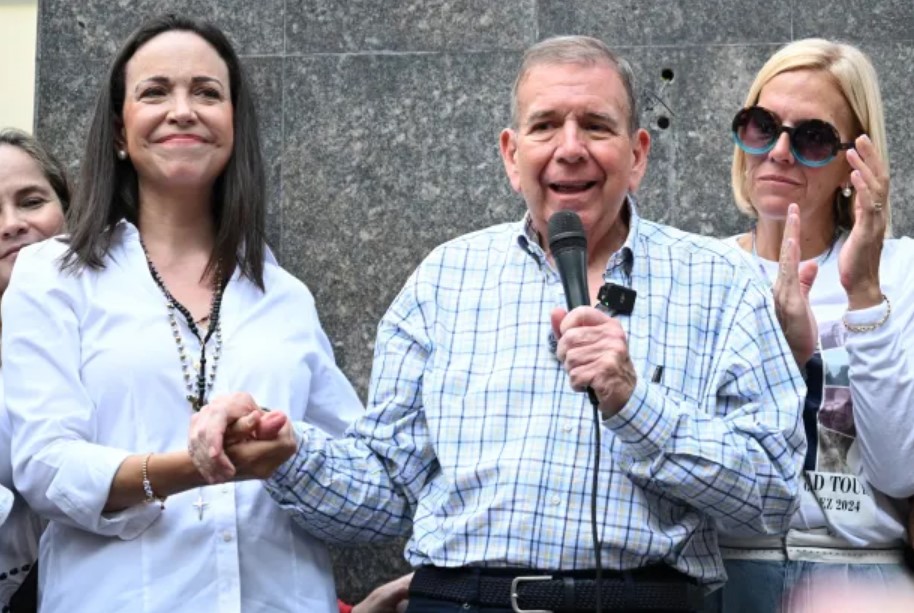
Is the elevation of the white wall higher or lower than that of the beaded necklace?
higher

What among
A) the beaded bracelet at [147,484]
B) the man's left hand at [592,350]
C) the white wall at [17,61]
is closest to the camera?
the man's left hand at [592,350]

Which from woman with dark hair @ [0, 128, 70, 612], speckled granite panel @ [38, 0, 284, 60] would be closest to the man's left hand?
woman with dark hair @ [0, 128, 70, 612]

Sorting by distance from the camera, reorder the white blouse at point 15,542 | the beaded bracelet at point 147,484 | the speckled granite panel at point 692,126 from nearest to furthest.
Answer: the beaded bracelet at point 147,484, the white blouse at point 15,542, the speckled granite panel at point 692,126

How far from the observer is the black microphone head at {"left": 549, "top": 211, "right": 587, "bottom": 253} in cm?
421

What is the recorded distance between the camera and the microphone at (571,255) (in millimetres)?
4105

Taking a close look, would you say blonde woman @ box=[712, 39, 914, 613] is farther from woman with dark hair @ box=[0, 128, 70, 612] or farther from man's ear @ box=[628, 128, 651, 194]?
woman with dark hair @ box=[0, 128, 70, 612]

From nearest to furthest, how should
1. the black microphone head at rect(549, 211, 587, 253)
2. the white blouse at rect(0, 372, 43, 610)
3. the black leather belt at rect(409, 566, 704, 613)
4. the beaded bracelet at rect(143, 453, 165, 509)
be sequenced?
the black microphone head at rect(549, 211, 587, 253)
the black leather belt at rect(409, 566, 704, 613)
the beaded bracelet at rect(143, 453, 165, 509)
the white blouse at rect(0, 372, 43, 610)

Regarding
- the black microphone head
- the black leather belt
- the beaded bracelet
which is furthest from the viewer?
the beaded bracelet

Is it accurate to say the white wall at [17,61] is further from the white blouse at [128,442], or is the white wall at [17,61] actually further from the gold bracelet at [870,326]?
the gold bracelet at [870,326]

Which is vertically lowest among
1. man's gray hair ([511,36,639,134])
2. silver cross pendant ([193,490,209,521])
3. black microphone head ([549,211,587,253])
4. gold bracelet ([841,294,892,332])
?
silver cross pendant ([193,490,209,521])

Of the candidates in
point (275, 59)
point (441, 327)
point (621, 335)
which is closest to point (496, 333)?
point (441, 327)

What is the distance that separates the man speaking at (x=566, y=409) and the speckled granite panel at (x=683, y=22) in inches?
49.0

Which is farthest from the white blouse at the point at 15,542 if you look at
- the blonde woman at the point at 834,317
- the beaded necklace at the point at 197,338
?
the blonde woman at the point at 834,317

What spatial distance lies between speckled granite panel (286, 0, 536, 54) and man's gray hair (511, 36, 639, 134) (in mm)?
1300
